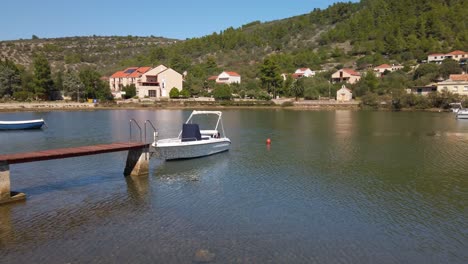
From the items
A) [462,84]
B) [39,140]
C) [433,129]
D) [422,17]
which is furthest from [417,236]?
[422,17]

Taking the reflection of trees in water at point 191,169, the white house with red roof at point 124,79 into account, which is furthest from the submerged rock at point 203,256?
the white house with red roof at point 124,79

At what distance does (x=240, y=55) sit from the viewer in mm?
185375

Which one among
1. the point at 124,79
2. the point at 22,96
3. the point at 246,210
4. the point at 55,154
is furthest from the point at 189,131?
the point at 124,79

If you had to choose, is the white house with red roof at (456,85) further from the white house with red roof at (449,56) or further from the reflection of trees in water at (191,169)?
the reflection of trees in water at (191,169)

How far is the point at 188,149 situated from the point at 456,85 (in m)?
86.7

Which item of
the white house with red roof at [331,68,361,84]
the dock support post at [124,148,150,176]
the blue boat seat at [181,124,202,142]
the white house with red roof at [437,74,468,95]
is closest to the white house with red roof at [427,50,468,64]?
the white house with red roof at [331,68,361,84]

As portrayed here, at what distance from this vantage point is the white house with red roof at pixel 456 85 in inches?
3661

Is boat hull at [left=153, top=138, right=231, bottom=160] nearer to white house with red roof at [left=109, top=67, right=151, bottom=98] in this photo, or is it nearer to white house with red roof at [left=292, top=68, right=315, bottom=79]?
white house with red roof at [left=109, top=67, right=151, bottom=98]

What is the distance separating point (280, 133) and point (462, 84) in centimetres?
6736

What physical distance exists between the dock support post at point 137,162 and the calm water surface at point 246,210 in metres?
0.82

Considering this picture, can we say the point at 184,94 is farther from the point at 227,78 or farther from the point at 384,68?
the point at 384,68

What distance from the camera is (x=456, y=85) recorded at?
93.8m

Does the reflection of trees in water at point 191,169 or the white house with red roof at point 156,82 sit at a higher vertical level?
the white house with red roof at point 156,82

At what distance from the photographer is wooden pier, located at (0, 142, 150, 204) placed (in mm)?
17359
